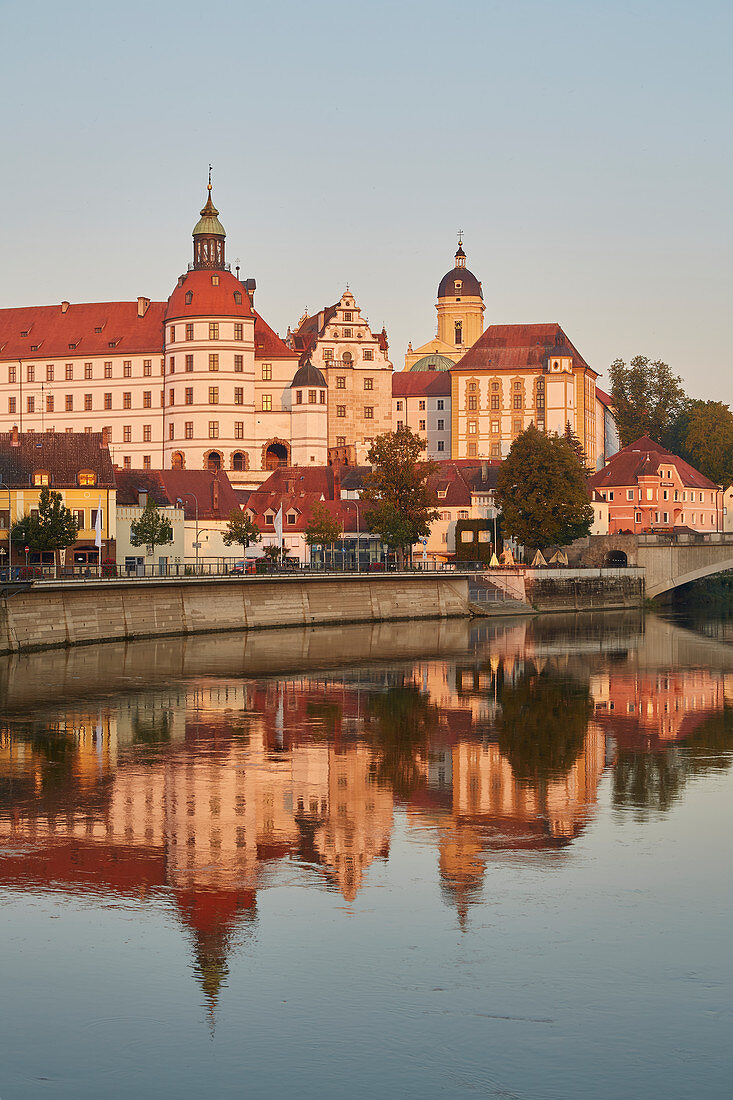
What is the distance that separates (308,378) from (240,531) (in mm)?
42469

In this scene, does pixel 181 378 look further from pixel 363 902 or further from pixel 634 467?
pixel 363 902

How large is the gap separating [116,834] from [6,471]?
60.0 m

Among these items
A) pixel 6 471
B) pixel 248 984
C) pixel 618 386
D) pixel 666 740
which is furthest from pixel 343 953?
pixel 618 386

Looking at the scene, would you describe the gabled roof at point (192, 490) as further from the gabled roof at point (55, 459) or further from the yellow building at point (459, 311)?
the yellow building at point (459, 311)

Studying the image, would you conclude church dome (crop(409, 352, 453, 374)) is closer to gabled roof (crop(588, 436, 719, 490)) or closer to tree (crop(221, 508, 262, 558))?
gabled roof (crop(588, 436, 719, 490))

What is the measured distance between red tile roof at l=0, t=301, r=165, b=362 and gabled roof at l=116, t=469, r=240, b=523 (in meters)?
42.6

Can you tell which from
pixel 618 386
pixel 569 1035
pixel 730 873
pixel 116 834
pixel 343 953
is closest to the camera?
pixel 569 1035

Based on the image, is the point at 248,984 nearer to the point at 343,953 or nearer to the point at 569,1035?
the point at 343,953

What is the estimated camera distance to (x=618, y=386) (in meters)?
167

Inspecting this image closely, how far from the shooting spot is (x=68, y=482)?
84.0m

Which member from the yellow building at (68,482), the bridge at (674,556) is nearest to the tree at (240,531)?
the yellow building at (68,482)

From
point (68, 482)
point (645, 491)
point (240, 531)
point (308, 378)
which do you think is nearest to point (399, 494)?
point (240, 531)

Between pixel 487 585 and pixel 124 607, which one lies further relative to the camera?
pixel 487 585

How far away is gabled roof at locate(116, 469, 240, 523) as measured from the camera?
10119 cm
